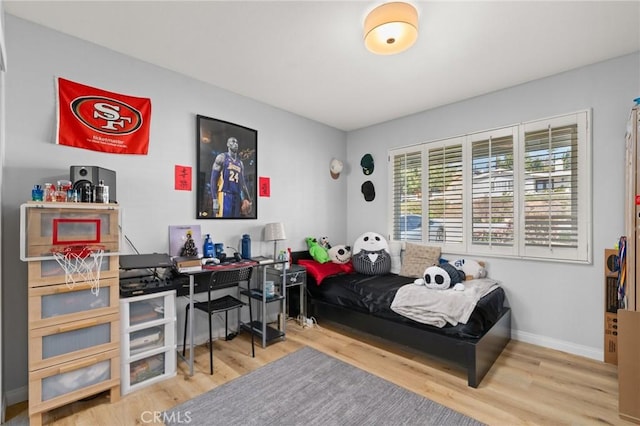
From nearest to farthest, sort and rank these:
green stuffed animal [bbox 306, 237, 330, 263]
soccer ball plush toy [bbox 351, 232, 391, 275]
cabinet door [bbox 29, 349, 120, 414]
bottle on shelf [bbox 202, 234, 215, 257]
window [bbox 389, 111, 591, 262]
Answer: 1. cabinet door [bbox 29, 349, 120, 414]
2. window [bbox 389, 111, 591, 262]
3. bottle on shelf [bbox 202, 234, 215, 257]
4. soccer ball plush toy [bbox 351, 232, 391, 275]
5. green stuffed animal [bbox 306, 237, 330, 263]

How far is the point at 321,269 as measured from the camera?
3.55m

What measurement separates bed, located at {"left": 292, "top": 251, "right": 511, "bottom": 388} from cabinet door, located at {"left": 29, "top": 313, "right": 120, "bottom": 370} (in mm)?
2024

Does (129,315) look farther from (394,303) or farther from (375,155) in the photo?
(375,155)

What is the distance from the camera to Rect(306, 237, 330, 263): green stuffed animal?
3.80m

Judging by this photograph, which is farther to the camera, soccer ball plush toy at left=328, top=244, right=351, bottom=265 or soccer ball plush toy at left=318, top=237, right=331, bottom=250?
soccer ball plush toy at left=318, top=237, right=331, bottom=250

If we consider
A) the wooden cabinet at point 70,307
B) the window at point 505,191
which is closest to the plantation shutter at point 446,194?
the window at point 505,191

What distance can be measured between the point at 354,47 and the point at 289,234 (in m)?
2.29

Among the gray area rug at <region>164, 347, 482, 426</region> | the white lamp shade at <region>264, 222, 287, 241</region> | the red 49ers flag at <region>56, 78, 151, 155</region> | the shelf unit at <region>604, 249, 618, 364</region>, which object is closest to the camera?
the gray area rug at <region>164, 347, 482, 426</region>

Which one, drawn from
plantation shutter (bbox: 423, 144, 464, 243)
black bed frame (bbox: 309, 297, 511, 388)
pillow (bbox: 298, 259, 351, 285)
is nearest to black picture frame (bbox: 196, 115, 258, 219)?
pillow (bbox: 298, 259, 351, 285)

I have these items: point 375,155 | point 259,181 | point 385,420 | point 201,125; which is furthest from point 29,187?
point 375,155

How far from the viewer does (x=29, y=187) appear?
2.09 metres

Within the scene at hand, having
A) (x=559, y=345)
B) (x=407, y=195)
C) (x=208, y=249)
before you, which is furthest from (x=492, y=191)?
(x=208, y=249)

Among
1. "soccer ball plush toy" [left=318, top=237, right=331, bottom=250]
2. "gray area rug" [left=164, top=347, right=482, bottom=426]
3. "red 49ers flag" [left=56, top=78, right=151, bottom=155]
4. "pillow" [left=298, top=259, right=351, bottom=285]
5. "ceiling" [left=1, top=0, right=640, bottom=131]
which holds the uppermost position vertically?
"ceiling" [left=1, top=0, right=640, bottom=131]

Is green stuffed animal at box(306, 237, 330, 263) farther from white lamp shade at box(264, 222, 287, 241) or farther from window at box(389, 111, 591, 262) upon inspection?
window at box(389, 111, 591, 262)
